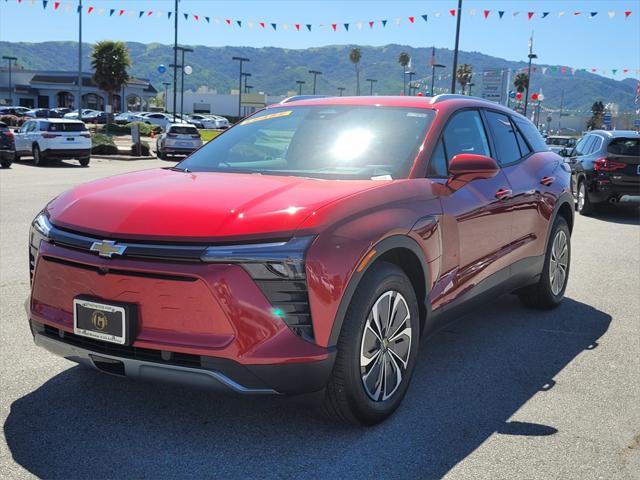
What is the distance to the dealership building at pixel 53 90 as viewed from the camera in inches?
Result: 3629

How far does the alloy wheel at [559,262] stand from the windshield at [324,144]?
7.54 ft

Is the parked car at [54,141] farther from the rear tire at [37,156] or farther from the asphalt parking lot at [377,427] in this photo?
the asphalt parking lot at [377,427]

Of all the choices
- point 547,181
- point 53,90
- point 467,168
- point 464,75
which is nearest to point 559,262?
point 547,181

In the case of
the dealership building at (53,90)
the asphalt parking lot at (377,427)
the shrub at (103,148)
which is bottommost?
the shrub at (103,148)

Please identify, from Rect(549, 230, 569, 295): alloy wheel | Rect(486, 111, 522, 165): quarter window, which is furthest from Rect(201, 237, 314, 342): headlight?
Rect(549, 230, 569, 295): alloy wheel

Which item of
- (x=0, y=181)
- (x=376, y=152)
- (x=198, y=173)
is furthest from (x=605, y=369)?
(x=0, y=181)

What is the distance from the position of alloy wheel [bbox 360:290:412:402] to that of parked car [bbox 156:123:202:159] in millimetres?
25076

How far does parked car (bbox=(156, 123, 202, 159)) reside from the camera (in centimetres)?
2806

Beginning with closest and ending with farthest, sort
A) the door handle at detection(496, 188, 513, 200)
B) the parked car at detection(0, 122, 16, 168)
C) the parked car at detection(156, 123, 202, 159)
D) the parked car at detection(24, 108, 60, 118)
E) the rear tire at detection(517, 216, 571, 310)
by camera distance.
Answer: the door handle at detection(496, 188, 513, 200), the rear tire at detection(517, 216, 571, 310), the parked car at detection(0, 122, 16, 168), the parked car at detection(156, 123, 202, 159), the parked car at detection(24, 108, 60, 118)

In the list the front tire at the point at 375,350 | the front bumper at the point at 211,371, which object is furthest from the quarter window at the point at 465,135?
the front bumper at the point at 211,371

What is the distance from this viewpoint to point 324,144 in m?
4.33

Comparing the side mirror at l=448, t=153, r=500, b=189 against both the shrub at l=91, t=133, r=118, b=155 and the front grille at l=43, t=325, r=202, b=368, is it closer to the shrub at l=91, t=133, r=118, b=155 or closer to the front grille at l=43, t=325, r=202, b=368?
the front grille at l=43, t=325, r=202, b=368

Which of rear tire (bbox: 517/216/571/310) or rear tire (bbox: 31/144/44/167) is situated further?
rear tire (bbox: 31/144/44/167)

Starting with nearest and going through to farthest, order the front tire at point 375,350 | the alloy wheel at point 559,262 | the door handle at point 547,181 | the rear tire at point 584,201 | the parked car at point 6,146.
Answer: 1. the front tire at point 375,350
2. the door handle at point 547,181
3. the alloy wheel at point 559,262
4. the rear tire at point 584,201
5. the parked car at point 6,146
